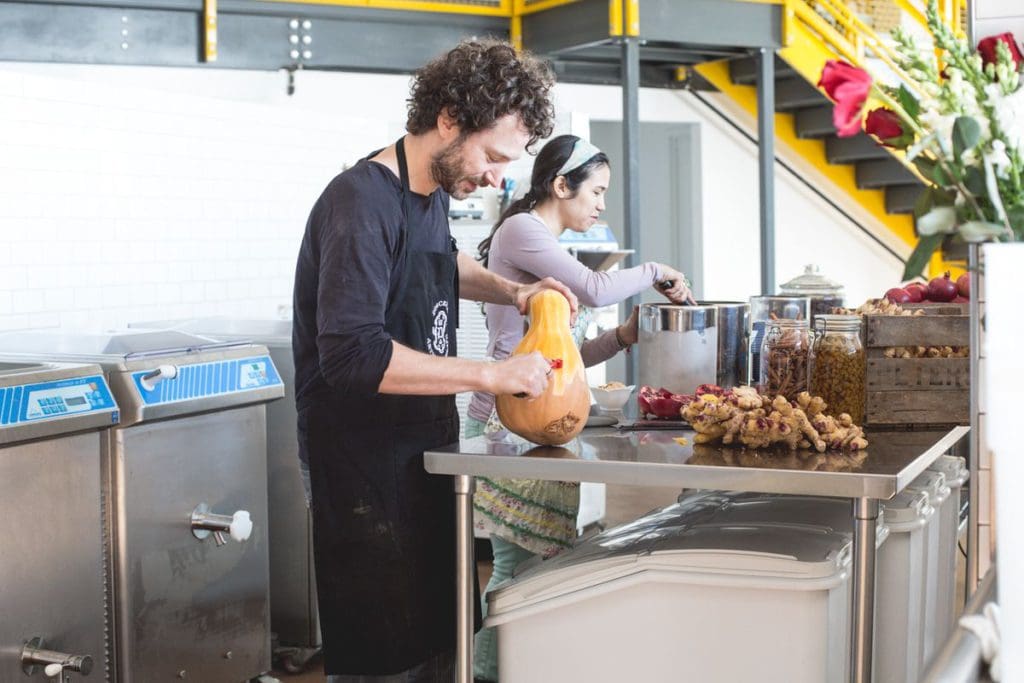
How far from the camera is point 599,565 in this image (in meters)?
2.35

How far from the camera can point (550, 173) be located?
11.2 feet

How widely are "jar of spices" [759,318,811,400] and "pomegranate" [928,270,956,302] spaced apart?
795 millimetres

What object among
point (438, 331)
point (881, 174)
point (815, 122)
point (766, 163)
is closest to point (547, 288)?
point (438, 331)

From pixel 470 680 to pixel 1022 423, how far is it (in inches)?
59.6

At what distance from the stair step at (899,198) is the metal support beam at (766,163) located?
242 centimetres

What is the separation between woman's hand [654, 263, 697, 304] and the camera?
311 centimetres

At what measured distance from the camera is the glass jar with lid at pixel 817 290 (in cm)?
349

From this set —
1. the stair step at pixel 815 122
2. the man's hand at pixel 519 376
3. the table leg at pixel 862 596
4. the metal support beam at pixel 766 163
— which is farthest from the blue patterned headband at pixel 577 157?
the stair step at pixel 815 122

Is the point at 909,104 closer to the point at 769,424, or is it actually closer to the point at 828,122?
the point at 769,424

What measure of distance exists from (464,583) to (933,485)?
3.55 ft

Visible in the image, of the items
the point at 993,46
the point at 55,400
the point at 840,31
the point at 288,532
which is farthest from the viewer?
the point at 840,31

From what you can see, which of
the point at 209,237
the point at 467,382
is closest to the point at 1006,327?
the point at 467,382

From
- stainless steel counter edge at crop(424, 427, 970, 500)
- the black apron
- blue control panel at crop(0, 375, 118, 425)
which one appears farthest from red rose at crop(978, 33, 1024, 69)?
blue control panel at crop(0, 375, 118, 425)

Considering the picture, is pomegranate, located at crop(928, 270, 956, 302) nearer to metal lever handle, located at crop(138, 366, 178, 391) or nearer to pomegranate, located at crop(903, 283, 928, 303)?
pomegranate, located at crop(903, 283, 928, 303)
